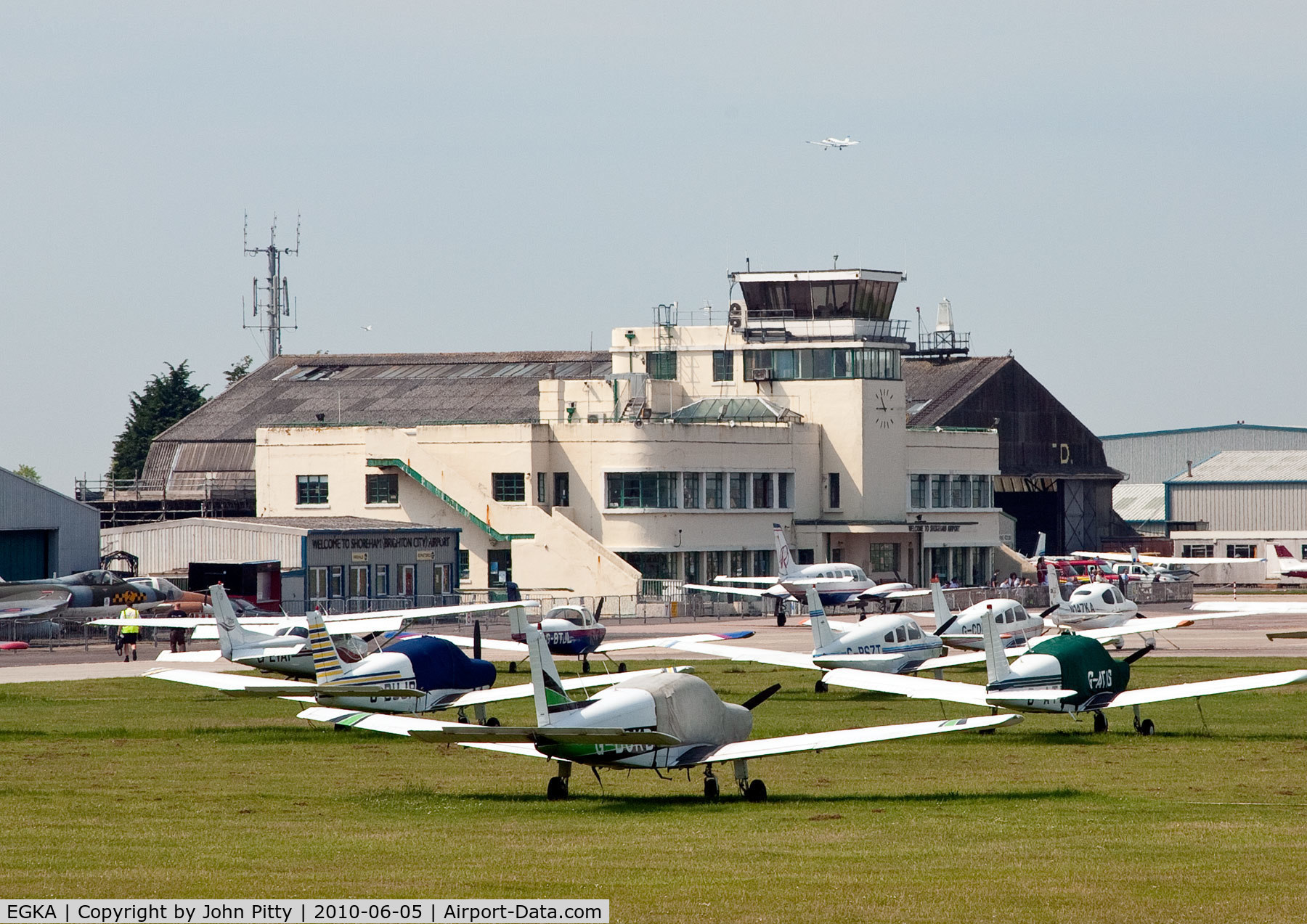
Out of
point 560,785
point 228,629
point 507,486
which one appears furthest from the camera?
point 507,486

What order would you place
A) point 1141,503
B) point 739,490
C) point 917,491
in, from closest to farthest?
point 739,490
point 917,491
point 1141,503

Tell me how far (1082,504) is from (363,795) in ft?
325

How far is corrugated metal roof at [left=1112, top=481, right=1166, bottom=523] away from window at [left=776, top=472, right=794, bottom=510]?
4742cm

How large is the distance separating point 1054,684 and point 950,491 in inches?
2777

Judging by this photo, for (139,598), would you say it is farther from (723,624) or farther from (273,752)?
(273,752)

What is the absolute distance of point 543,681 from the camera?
22.5 metres

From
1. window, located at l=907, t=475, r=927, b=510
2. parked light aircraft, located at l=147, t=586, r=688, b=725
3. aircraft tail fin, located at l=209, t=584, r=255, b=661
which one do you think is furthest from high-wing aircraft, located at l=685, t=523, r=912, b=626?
parked light aircraft, located at l=147, t=586, r=688, b=725

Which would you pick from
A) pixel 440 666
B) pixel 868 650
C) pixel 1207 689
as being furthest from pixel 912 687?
pixel 868 650

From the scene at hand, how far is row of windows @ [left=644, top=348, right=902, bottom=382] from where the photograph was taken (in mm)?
94688

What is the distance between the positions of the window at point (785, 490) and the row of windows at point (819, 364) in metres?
5.82

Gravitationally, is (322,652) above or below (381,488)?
below

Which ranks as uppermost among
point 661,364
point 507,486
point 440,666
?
point 661,364

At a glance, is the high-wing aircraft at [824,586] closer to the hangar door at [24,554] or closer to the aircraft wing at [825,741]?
the hangar door at [24,554]

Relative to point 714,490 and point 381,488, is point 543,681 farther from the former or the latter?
point 381,488
